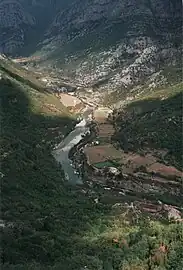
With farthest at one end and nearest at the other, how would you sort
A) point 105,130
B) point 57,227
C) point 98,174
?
point 105,130, point 98,174, point 57,227

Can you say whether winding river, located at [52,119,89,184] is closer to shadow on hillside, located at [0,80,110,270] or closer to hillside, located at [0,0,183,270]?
hillside, located at [0,0,183,270]

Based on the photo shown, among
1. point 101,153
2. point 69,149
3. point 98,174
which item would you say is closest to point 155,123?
point 101,153

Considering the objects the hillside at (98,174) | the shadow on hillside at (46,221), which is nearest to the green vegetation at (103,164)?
the hillside at (98,174)

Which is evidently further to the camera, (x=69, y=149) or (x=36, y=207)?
(x=69, y=149)

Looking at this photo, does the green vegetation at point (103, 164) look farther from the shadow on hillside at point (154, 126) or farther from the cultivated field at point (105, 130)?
the cultivated field at point (105, 130)

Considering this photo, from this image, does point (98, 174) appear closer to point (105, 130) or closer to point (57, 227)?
point (105, 130)

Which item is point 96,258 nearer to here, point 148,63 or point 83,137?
point 83,137

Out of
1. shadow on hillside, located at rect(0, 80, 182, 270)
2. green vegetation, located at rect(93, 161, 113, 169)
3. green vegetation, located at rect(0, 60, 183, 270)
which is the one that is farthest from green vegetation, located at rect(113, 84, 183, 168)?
shadow on hillside, located at rect(0, 80, 182, 270)
